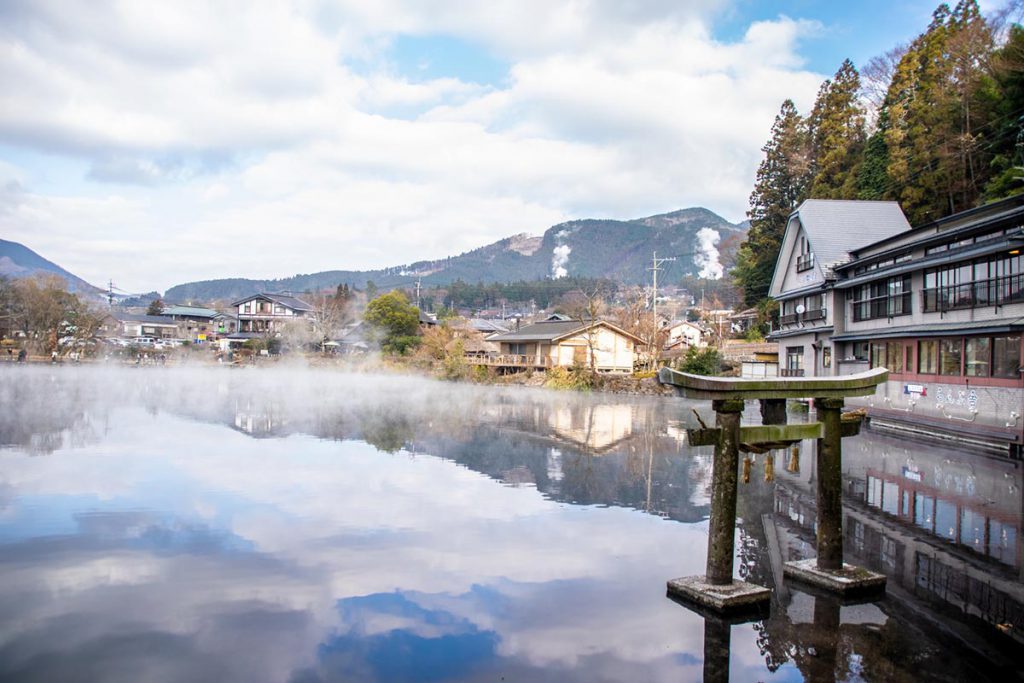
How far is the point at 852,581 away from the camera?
242 inches

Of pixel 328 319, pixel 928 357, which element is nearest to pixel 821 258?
pixel 928 357

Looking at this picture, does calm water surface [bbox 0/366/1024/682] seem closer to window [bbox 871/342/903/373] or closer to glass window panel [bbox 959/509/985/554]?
glass window panel [bbox 959/509/985/554]

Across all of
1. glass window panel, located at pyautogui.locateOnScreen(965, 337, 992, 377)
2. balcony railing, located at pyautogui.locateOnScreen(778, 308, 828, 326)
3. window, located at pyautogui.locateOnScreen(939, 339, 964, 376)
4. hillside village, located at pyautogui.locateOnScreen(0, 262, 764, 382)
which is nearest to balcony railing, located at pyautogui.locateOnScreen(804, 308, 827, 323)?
balcony railing, located at pyautogui.locateOnScreen(778, 308, 828, 326)

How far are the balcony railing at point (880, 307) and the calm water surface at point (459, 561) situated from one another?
6474 millimetres

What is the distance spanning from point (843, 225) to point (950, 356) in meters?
9.66

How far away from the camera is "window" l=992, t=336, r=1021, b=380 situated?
15062 mm

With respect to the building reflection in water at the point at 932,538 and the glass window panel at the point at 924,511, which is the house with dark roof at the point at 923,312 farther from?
the glass window panel at the point at 924,511

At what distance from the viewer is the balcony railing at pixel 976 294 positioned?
1570 centimetres

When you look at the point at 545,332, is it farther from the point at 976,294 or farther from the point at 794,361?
the point at 976,294

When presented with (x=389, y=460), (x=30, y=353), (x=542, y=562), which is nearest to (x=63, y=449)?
(x=389, y=460)

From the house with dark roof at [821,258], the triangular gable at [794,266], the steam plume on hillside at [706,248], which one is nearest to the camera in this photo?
the house with dark roof at [821,258]

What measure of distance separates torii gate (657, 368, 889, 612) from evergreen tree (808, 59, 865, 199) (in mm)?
30735

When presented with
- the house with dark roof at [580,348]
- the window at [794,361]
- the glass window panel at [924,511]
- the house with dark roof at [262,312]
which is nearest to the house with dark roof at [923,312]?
the window at [794,361]

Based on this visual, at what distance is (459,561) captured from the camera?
730cm
